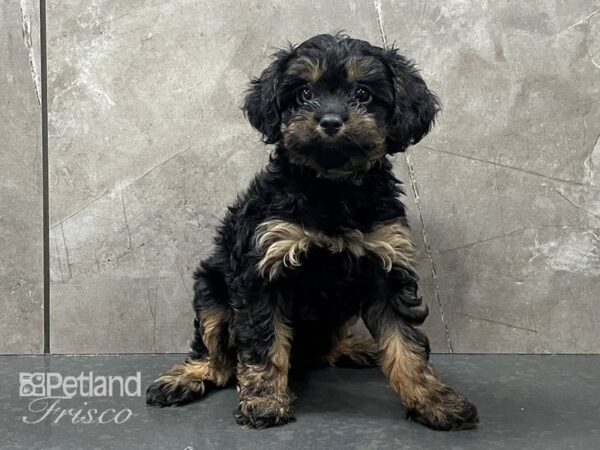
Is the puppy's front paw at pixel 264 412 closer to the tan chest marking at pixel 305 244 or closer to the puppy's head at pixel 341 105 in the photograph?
the tan chest marking at pixel 305 244

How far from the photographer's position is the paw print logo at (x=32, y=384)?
118 inches

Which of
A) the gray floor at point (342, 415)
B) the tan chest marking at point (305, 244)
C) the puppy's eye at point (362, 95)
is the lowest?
the gray floor at point (342, 415)

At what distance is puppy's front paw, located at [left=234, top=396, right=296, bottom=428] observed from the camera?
261cm

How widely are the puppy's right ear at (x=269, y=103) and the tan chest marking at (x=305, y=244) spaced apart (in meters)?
0.36

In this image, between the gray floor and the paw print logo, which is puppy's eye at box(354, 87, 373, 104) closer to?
the gray floor

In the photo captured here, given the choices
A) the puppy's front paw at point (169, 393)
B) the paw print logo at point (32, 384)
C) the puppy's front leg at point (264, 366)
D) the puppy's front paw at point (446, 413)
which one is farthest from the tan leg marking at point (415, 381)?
the paw print logo at point (32, 384)

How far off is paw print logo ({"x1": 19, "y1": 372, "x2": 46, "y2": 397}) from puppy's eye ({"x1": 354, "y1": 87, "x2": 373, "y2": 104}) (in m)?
1.78

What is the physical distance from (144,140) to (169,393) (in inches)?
52.5

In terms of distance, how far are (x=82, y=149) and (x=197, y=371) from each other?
4.32ft

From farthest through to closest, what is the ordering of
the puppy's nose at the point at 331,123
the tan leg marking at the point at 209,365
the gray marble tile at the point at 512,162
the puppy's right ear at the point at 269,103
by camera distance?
the gray marble tile at the point at 512,162, the tan leg marking at the point at 209,365, the puppy's right ear at the point at 269,103, the puppy's nose at the point at 331,123

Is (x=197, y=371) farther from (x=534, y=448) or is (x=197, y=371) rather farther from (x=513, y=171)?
(x=513, y=171)

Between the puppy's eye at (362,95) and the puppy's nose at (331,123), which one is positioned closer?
the puppy's nose at (331,123)

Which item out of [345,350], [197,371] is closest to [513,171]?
[345,350]

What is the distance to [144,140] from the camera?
358 centimetres
